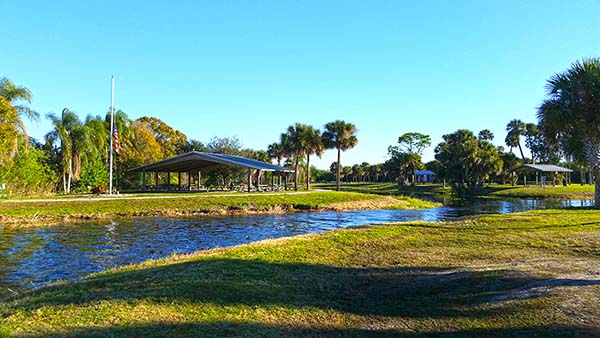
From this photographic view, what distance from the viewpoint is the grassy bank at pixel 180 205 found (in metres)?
22.3

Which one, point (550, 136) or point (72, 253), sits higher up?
point (550, 136)

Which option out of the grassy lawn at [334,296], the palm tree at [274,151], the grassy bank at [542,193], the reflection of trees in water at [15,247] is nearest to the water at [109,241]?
the reflection of trees in water at [15,247]

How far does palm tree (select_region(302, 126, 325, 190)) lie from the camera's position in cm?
5162

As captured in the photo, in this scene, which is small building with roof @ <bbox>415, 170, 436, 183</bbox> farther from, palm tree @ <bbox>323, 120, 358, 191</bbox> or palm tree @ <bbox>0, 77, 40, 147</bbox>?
palm tree @ <bbox>0, 77, 40, 147</bbox>

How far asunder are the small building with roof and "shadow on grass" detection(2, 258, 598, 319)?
3230 inches

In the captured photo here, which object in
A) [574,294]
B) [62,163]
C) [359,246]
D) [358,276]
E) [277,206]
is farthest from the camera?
[62,163]

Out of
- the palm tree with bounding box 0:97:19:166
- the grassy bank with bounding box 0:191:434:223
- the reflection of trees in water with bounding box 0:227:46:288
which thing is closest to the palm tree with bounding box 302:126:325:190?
the grassy bank with bounding box 0:191:434:223

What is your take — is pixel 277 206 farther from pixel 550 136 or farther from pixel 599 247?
pixel 599 247

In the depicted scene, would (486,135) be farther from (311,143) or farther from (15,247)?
(15,247)

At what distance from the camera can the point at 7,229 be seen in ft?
60.2

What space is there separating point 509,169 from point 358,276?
68.6 meters

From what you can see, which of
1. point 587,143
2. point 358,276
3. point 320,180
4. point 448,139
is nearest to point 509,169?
point 448,139

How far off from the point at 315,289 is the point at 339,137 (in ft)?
154

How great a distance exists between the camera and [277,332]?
477cm
